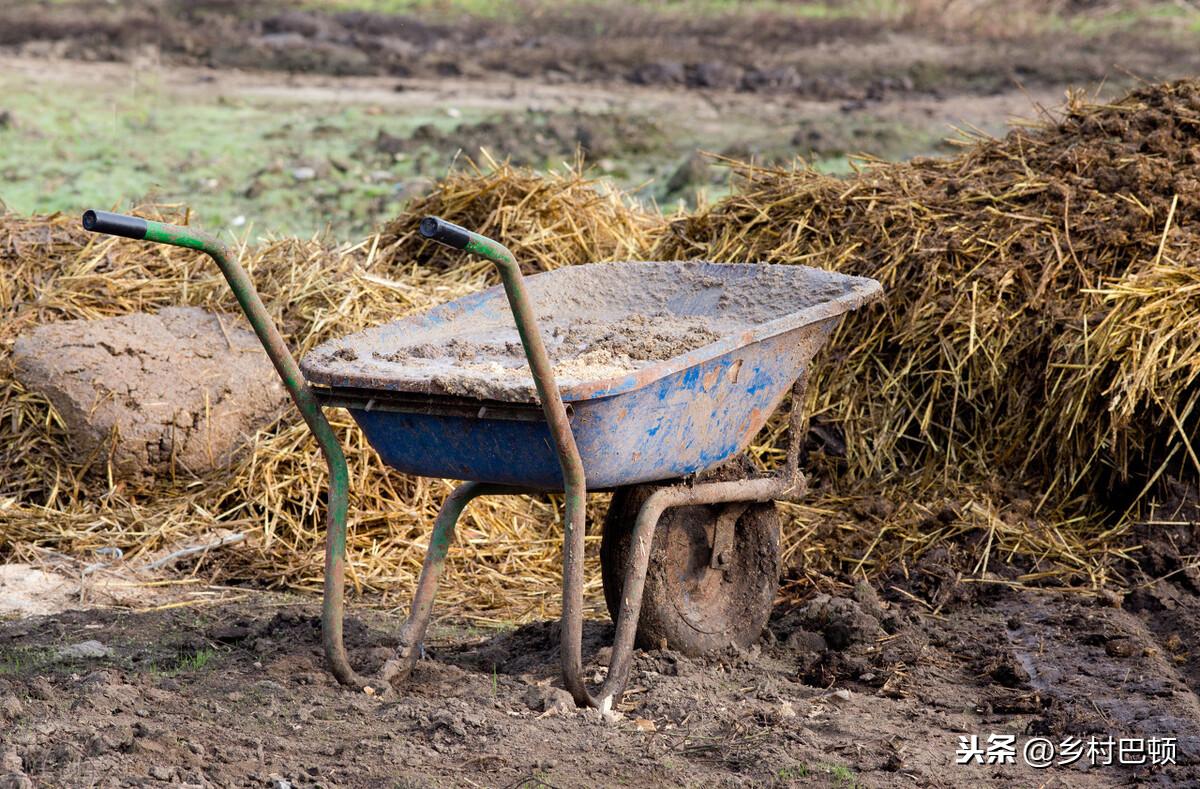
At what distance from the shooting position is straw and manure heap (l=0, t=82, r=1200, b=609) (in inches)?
185

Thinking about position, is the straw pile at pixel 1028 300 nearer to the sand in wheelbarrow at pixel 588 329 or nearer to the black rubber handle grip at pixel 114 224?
the sand in wheelbarrow at pixel 588 329

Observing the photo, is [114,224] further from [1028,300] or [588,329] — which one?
[1028,300]

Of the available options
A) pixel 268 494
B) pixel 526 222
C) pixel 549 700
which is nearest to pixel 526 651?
pixel 549 700

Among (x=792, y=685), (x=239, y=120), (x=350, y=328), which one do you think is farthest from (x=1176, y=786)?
(x=239, y=120)

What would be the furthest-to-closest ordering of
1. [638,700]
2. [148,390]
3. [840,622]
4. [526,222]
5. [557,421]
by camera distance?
[526,222], [148,390], [840,622], [638,700], [557,421]

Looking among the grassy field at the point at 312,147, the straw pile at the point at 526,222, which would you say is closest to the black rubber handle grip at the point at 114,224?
the straw pile at the point at 526,222

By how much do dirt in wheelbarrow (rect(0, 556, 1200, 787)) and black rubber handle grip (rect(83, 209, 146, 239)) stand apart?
1042mm

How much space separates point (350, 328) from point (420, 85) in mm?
7759

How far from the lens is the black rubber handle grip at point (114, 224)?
2.68 meters

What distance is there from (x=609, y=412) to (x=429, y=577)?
2.49 ft

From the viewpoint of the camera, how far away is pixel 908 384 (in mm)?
5203

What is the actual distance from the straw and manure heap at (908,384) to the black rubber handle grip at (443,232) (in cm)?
203

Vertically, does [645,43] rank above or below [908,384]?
above

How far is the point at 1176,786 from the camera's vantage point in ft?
10.2
